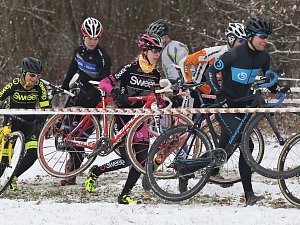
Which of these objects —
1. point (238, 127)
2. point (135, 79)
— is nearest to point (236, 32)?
point (135, 79)

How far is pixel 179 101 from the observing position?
934 centimetres

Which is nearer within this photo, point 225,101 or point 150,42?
point 225,101

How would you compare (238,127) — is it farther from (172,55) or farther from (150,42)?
(172,55)

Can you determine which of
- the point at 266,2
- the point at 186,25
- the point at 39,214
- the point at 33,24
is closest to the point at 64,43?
the point at 33,24

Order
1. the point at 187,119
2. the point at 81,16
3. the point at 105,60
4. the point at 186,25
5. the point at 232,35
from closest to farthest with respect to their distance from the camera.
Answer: the point at 187,119, the point at 232,35, the point at 105,60, the point at 186,25, the point at 81,16

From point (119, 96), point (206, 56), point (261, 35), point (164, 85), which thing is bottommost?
point (119, 96)

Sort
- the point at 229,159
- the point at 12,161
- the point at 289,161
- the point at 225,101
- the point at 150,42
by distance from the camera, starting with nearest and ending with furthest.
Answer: the point at 289,161 < the point at 225,101 < the point at 150,42 < the point at 229,159 < the point at 12,161

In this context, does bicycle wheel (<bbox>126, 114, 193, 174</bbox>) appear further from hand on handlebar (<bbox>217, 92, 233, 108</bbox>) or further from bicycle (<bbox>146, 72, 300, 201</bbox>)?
hand on handlebar (<bbox>217, 92, 233, 108</bbox>)

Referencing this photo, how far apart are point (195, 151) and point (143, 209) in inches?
40.7

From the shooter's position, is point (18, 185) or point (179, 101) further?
point (18, 185)

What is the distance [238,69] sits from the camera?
8016 millimetres

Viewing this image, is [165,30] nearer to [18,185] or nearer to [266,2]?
[18,185]

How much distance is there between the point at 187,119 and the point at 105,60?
1.88m

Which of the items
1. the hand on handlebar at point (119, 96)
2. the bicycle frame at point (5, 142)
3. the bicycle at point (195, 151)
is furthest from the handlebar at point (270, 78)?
the bicycle frame at point (5, 142)
